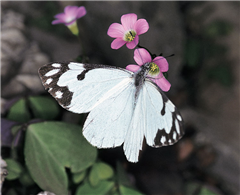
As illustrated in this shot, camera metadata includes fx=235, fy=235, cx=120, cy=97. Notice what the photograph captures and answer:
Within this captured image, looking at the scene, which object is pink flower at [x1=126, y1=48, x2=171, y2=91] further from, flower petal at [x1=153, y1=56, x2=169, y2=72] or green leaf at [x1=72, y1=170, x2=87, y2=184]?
green leaf at [x1=72, y1=170, x2=87, y2=184]

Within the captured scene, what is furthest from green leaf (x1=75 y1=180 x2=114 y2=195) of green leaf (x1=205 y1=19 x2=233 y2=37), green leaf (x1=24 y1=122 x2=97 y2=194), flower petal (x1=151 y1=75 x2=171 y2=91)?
green leaf (x1=205 y1=19 x2=233 y2=37)

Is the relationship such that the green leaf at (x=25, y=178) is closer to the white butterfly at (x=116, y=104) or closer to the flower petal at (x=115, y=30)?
the white butterfly at (x=116, y=104)

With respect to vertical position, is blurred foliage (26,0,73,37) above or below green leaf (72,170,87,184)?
above

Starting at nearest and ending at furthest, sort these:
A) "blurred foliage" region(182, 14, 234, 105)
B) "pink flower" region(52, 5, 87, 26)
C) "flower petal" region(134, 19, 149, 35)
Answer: "flower petal" region(134, 19, 149, 35), "pink flower" region(52, 5, 87, 26), "blurred foliage" region(182, 14, 234, 105)

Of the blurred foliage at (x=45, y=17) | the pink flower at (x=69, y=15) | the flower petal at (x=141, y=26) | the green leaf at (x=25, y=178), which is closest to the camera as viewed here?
the flower petal at (x=141, y=26)

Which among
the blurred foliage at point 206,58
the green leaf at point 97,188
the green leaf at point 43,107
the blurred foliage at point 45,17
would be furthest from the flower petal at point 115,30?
the blurred foliage at point 206,58

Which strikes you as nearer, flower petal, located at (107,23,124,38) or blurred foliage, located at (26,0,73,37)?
flower petal, located at (107,23,124,38)

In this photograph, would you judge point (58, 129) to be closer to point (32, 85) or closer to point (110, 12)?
point (32, 85)
